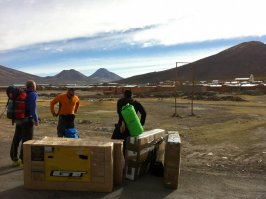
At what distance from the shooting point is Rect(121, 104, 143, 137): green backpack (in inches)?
308

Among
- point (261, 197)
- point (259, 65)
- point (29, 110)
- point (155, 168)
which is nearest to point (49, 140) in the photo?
point (29, 110)

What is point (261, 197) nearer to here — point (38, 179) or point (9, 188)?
point (38, 179)

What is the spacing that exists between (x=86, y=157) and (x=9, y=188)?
140 centimetres

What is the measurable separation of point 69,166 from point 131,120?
Result: 4.65ft

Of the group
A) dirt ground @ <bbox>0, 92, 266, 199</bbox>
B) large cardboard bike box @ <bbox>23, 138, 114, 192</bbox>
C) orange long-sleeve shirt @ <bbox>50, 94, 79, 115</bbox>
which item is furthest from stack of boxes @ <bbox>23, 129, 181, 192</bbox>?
orange long-sleeve shirt @ <bbox>50, 94, 79, 115</bbox>

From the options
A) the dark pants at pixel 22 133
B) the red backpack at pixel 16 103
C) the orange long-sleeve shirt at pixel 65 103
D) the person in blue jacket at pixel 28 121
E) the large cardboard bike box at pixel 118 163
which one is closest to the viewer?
the large cardboard bike box at pixel 118 163

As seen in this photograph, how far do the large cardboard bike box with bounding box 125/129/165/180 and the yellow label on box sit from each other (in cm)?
86

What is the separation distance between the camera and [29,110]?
8.70 m

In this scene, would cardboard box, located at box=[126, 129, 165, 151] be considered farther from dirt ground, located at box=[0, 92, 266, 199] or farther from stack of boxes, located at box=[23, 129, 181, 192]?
dirt ground, located at box=[0, 92, 266, 199]

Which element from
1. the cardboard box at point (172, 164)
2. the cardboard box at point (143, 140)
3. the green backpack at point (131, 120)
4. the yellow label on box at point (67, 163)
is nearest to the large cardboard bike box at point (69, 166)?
the yellow label on box at point (67, 163)

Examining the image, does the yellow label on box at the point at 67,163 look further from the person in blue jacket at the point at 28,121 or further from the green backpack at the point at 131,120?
the person in blue jacket at the point at 28,121

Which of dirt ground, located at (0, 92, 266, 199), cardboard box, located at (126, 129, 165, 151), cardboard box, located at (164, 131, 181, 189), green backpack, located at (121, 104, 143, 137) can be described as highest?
green backpack, located at (121, 104, 143, 137)

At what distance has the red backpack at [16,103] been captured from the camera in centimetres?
850

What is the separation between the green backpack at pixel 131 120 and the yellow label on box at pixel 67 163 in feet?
3.52
